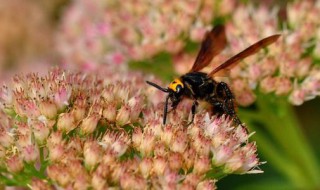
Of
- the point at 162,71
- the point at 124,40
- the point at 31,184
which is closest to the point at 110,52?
the point at 124,40

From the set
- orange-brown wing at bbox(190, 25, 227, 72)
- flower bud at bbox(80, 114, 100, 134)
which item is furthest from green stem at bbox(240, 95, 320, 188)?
flower bud at bbox(80, 114, 100, 134)

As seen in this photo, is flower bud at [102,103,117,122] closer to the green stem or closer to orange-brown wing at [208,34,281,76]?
orange-brown wing at [208,34,281,76]

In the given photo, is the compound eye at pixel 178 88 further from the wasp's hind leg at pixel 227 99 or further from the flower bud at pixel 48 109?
the flower bud at pixel 48 109

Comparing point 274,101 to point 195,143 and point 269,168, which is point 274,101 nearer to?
point 195,143

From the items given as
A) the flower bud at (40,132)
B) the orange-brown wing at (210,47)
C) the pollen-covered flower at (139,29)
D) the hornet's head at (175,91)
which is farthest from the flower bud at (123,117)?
the pollen-covered flower at (139,29)

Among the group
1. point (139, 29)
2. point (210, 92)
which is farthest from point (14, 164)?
point (139, 29)
